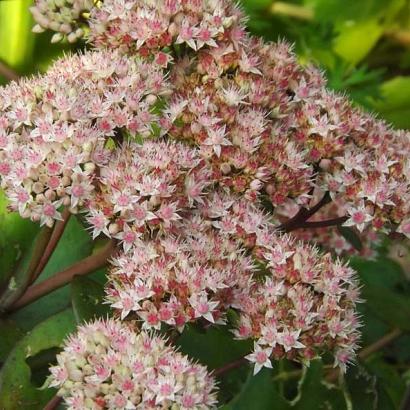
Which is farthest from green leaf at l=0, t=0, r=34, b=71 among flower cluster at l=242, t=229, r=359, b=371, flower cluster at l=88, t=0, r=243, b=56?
flower cluster at l=242, t=229, r=359, b=371

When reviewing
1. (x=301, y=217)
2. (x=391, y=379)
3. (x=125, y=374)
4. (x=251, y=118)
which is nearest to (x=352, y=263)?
(x=391, y=379)

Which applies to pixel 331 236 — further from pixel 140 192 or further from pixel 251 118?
pixel 140 192

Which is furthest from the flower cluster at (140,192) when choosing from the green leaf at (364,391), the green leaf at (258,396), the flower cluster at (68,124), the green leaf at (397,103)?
the green leaf at (397,103)

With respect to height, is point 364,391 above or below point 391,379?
below

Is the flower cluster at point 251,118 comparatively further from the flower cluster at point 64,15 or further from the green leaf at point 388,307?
the green leaf at point 388,307

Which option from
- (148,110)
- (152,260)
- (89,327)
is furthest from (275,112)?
(89,327)

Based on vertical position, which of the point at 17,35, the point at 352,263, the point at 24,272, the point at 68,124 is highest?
the point at 17,35

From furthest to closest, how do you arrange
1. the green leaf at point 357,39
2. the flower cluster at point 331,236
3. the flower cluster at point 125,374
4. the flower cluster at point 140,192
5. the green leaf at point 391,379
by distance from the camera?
the green leaf at point 357,39, the green leaf at point 391,379, the flower cluster at point 331,236, the flower cluster at point 140,192, the flower cluster at point 125,374

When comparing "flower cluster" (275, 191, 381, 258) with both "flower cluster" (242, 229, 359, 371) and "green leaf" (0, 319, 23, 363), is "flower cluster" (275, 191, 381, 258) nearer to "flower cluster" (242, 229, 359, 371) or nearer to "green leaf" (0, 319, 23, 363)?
"flower cluster" (242, 229, 359, 371)

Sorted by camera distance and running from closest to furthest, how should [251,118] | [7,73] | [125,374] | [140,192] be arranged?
[125,374] < [140,192] < [251,118] < [7,73]

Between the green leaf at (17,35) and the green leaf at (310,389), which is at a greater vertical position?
the green leaf at (17,35)
